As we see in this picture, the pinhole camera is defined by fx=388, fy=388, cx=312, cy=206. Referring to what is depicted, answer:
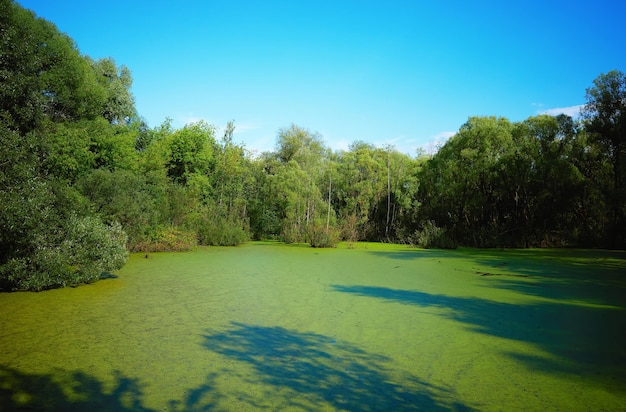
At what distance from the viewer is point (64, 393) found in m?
2.11

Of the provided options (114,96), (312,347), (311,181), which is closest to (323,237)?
(311,181)

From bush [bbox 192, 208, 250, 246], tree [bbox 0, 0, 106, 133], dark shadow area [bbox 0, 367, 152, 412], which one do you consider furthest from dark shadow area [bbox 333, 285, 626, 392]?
bush [bbox 192, 208, 250, 246]

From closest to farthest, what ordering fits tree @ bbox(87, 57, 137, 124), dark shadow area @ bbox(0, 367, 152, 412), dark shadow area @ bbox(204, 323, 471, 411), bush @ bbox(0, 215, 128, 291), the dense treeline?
dark shadow area @ bbox(0, 367, 152, 412), dark shadow area @ bbox(204, 323, 471, 411), bush @ bbox(0, 215, 128, 291), the dense treeline, tree @ bbox(87, 57, 137, 124)

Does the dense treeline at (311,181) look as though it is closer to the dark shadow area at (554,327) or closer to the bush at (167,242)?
the bush at (167,242)

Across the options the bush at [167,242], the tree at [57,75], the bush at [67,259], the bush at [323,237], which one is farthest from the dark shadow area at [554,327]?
the bush at [323,237]

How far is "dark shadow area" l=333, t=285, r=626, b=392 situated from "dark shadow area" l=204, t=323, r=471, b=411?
1024mm

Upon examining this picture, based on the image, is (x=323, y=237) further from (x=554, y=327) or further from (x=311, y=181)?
(x=554, y=327)

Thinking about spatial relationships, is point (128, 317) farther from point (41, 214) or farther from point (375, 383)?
point (375, 383)

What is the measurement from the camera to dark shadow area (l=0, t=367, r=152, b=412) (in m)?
1.96

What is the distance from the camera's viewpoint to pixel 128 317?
374 cm

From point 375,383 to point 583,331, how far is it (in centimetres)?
228

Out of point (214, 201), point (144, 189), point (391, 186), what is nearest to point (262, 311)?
point (144, 189)

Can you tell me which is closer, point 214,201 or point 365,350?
point 365,350

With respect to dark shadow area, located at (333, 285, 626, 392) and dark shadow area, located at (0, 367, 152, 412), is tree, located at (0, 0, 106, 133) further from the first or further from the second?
dark shadow area, located at (333, 285, 626, 392)
